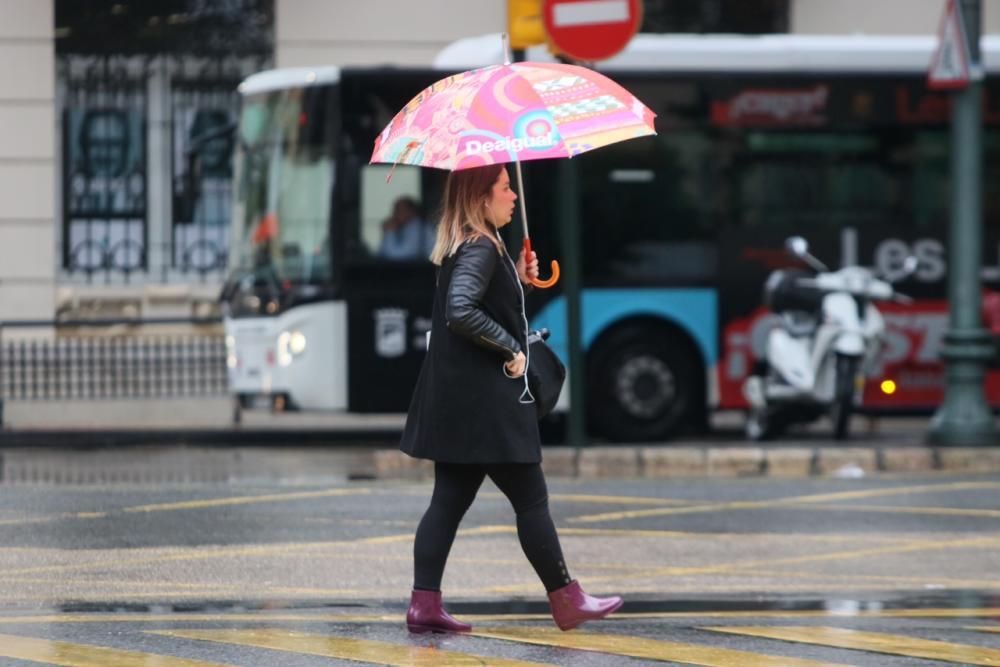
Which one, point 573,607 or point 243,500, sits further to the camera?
point 243,500

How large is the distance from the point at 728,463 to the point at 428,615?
20.8 ft

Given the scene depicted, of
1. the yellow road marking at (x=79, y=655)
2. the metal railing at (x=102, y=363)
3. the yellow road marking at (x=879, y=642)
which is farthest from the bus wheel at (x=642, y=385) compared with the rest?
the yellow road marking at (x=79, y=655)

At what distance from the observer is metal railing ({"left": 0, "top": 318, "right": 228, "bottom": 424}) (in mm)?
17125

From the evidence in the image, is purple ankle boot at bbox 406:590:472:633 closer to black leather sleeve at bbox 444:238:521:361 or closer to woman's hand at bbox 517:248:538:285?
black leather sleeve at bbox 444:238:521:361

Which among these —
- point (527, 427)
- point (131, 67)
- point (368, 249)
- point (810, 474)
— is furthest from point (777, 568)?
point (131, 67)

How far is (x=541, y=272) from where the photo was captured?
14367 millimetres

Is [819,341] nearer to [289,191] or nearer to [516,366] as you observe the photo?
[289,191]

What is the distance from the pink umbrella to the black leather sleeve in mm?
202

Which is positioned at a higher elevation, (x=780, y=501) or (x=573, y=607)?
(x=573, y=607)

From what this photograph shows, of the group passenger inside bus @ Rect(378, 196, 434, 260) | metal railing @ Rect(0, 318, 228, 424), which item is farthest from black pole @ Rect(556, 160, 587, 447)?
metal railing @ Rect(0, 318, 228, 424)

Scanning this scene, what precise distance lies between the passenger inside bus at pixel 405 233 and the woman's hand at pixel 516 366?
873cm

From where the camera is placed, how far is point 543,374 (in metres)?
6.43

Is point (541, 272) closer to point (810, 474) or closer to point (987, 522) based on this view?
point (810, 474)

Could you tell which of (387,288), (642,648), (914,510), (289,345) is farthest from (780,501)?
(289,345)
